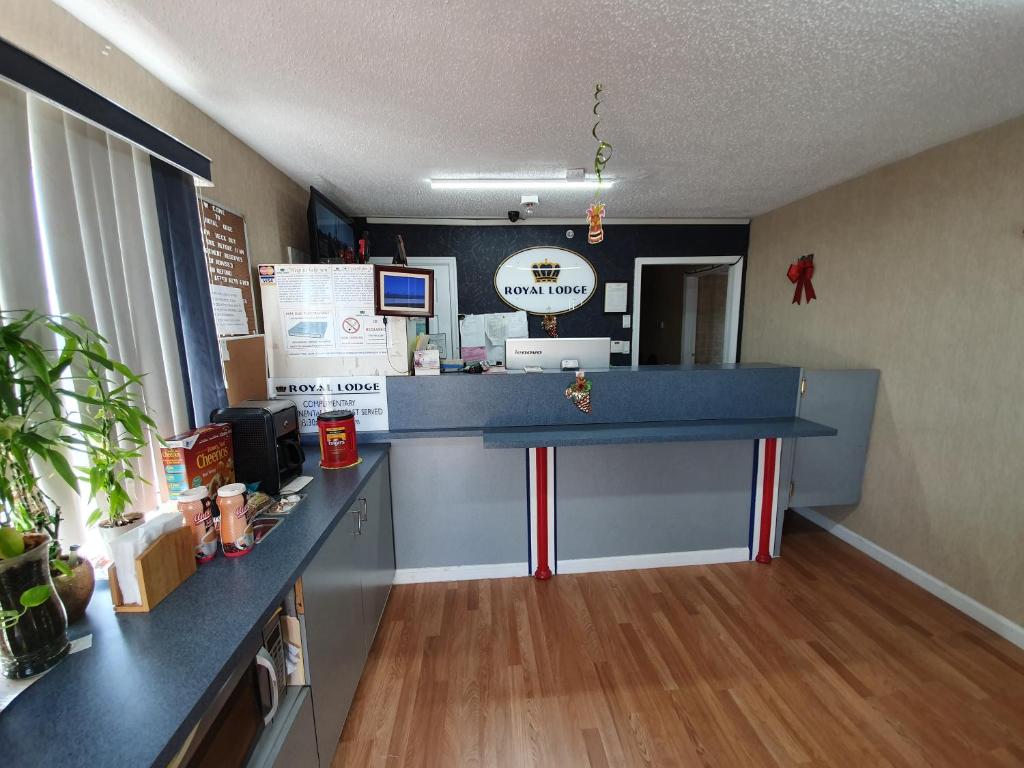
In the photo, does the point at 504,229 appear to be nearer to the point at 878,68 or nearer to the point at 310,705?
the point at 878,68

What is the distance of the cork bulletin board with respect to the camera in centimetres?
186

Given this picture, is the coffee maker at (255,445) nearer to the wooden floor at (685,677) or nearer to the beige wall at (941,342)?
the wooden floor at (685,677)

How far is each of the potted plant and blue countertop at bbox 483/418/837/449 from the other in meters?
1.30

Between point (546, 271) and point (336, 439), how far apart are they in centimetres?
284

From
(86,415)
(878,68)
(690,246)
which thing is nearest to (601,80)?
(878,68)

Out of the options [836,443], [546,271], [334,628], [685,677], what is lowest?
[685,677]

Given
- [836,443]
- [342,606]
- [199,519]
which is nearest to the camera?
[199,519]

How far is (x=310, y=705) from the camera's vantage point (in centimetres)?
123

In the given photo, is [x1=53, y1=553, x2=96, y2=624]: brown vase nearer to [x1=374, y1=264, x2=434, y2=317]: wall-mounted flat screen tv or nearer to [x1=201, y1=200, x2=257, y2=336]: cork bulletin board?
[x1=201, y1=200, x2=257, y2=336]: cork bulletin board

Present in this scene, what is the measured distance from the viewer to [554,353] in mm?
2529

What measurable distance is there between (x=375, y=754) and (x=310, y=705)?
475 mm

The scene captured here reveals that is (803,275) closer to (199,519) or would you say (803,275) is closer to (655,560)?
(655,560)

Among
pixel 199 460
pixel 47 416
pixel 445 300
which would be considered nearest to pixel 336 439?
pixel 199 460

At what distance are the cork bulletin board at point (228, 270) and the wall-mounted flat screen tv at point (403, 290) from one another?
697 mm
